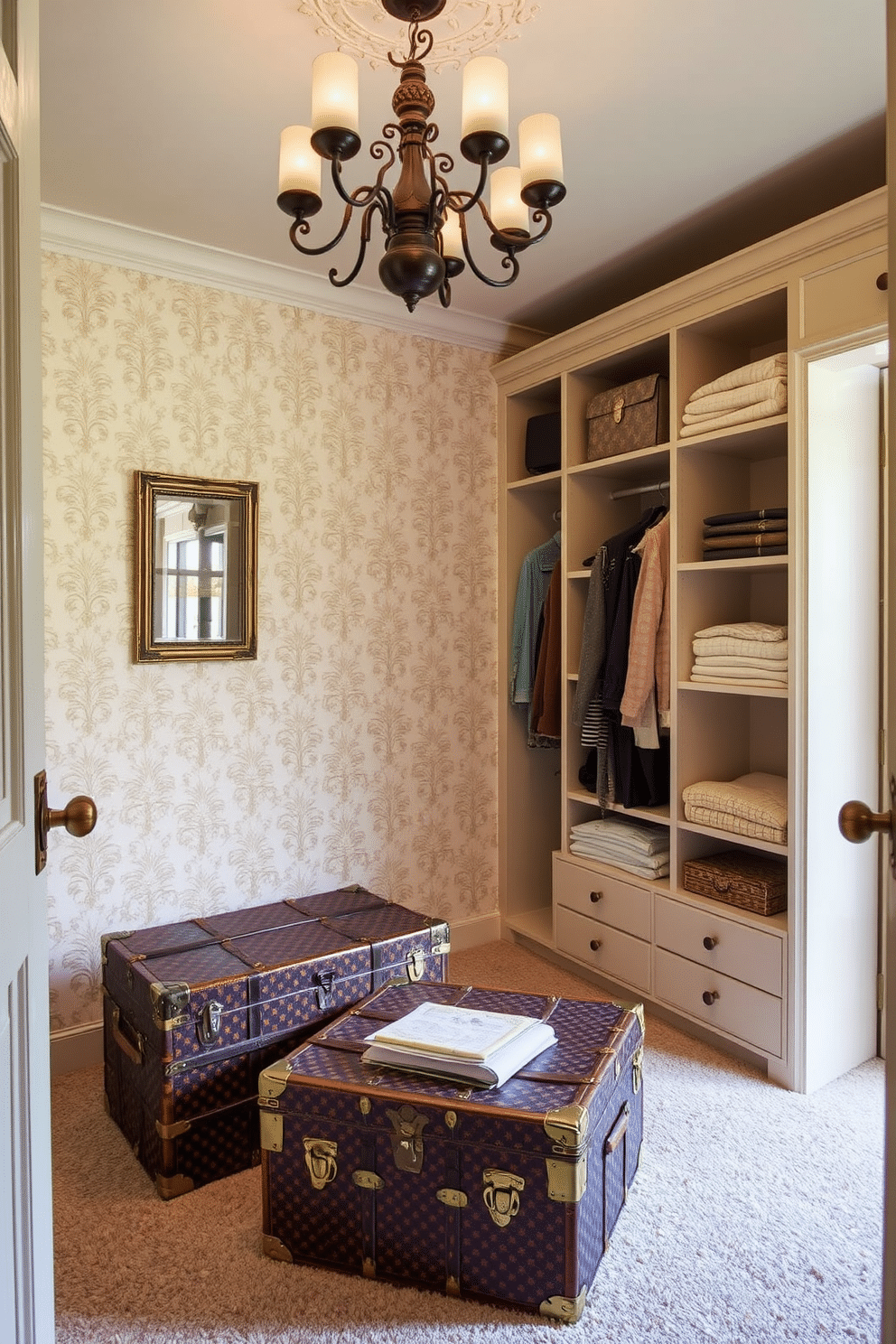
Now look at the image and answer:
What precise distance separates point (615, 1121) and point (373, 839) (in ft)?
5.38

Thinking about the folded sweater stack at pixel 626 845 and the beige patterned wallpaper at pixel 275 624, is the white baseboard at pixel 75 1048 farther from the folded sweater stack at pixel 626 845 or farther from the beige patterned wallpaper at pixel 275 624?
the folded sweater stack at pixel 626 845

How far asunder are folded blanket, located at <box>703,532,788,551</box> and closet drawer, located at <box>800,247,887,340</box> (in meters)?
0.55

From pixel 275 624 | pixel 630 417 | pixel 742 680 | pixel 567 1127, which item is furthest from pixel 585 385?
pixel 567 1127

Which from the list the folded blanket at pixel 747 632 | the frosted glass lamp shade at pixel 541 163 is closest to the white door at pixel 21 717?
the frosted glass lamp shade at pixel 541 163

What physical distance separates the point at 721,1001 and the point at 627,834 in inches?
25.3

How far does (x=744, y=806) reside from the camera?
2.63 metres

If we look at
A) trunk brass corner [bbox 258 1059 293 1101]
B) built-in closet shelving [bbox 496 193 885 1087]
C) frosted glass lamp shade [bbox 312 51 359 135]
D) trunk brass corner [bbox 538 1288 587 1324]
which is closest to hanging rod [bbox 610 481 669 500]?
built-in closet shelving [bbox 496 193 885 1087]

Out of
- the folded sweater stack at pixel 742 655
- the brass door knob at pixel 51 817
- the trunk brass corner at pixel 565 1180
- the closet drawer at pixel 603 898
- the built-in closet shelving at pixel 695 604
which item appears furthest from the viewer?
the closet drawer at pixel 603 898

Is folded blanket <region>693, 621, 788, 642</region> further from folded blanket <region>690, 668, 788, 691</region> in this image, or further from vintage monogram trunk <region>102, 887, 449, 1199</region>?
vintage monogram trunk <region>102, 887, 449, 1199</region>

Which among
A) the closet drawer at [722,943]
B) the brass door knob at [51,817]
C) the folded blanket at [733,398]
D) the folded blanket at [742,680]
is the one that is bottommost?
the closet drawer at [722,943]

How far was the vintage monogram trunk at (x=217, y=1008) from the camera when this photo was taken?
6.75 ft

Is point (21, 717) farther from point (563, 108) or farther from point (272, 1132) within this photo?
point (563, 108)

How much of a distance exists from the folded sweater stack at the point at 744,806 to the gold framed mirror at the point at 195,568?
62.5 inches

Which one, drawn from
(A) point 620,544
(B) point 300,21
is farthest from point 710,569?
(B) point 300,21
